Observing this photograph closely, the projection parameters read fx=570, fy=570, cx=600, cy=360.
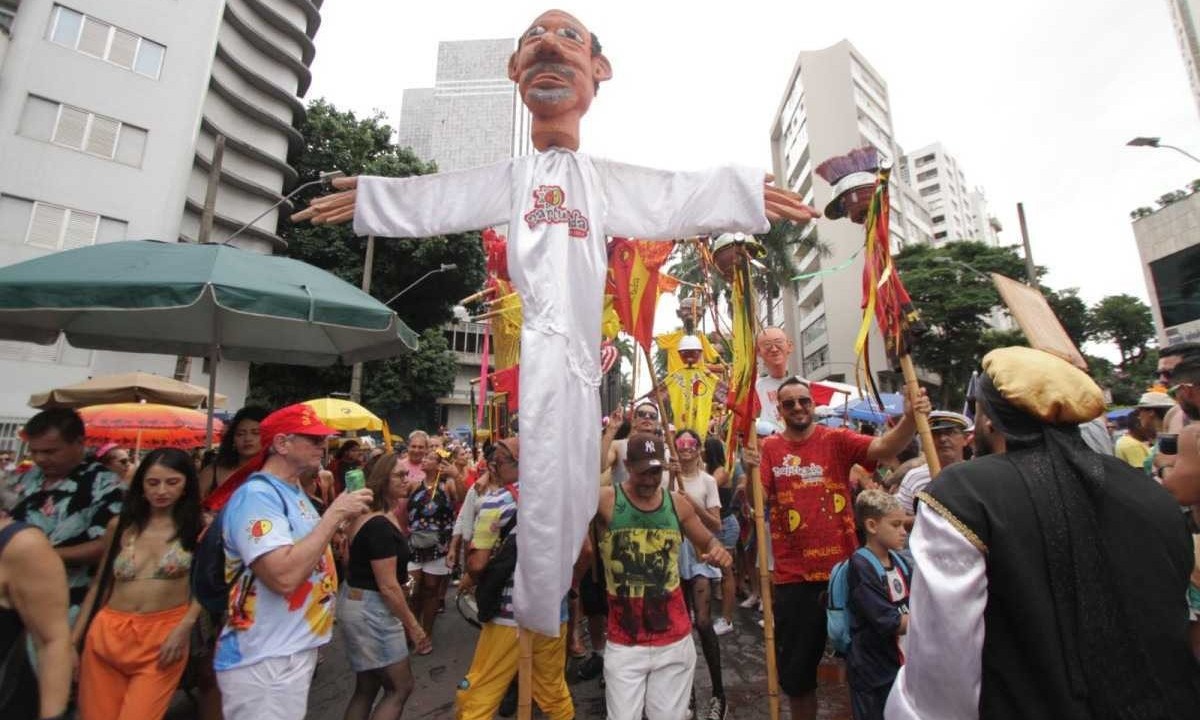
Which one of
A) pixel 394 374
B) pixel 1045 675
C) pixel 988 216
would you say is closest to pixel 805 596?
pixel 1045 675

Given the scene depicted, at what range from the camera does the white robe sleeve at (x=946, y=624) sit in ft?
4.79

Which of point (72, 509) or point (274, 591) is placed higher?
point (72, 509)

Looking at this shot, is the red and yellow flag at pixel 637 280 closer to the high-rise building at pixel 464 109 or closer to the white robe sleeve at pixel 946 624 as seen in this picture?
the white robe sleeve at pixel 946 624

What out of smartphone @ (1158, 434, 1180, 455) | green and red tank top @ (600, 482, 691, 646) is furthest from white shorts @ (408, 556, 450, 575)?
smartphone @ (1158, 434, 1180, 455)

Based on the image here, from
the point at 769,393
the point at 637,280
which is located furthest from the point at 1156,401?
the point at 637,280

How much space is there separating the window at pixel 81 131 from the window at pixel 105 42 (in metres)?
1.94

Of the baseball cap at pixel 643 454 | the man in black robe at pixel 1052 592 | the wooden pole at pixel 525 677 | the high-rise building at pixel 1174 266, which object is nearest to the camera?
the man in black robe at pixel 1052 592

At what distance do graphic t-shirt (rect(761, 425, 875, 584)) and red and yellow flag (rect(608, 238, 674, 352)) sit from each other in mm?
1214

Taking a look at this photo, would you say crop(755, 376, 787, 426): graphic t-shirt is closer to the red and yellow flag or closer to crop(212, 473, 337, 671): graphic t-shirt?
the red and yellow flag

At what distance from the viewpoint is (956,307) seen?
29984mm

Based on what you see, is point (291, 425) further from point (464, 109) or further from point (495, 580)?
point (464, 109)

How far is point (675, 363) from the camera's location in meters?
8.02

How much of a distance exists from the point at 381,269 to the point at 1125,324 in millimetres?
50308

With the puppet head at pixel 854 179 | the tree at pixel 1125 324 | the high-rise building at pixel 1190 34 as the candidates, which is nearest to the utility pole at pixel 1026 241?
the high-rise building at pixel 1190 34
